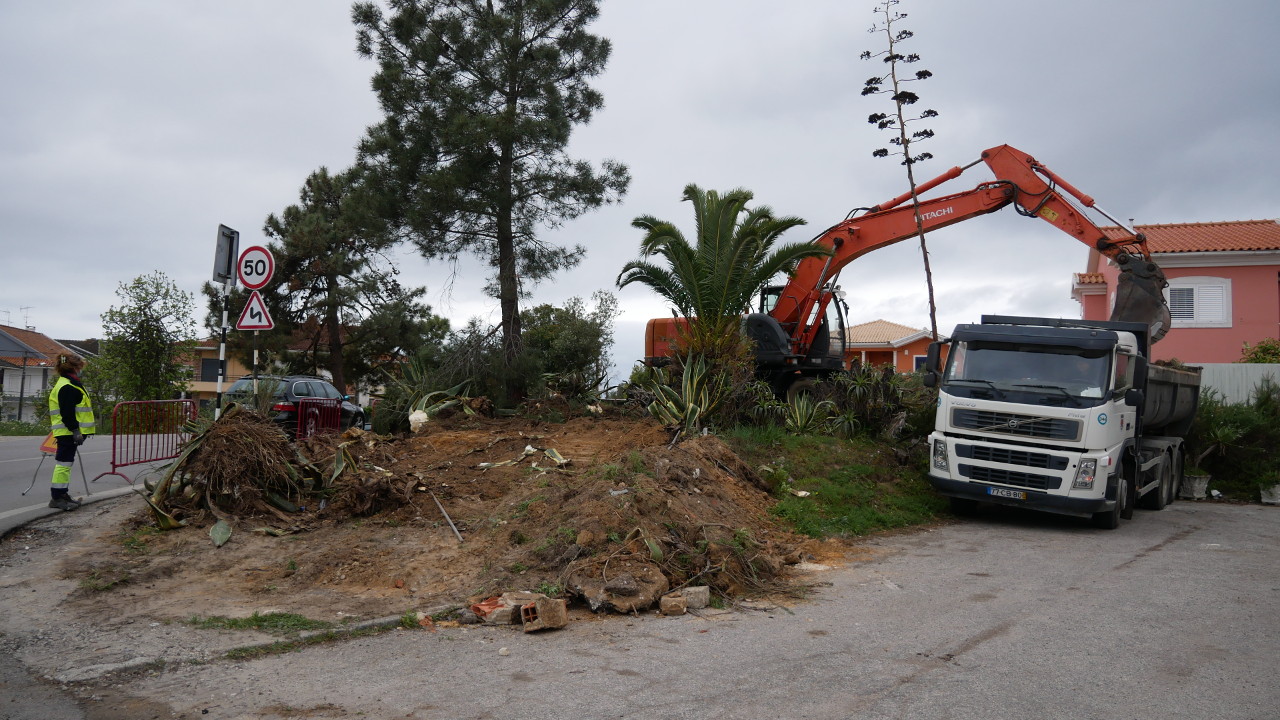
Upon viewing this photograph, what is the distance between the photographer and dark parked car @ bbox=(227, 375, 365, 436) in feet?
33.4

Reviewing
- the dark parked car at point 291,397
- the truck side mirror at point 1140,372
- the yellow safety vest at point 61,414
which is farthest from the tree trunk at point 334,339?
the truck side mirror at point 1140,372

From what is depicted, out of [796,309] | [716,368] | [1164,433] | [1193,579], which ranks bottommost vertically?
[1193,579]

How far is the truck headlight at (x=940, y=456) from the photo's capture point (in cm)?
1172

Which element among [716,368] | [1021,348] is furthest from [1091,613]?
[716,368]

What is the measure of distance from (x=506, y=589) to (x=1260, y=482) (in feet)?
47.3

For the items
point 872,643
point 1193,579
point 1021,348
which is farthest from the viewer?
point 1021,348

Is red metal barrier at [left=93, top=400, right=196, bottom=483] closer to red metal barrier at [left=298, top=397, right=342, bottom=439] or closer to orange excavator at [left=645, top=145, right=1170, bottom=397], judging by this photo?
red metal barrier at [left=298, top=397, right=342, bottom=439]

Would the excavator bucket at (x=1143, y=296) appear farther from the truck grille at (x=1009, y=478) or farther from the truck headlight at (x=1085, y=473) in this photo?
the truck grille at (x=1009, y=478)

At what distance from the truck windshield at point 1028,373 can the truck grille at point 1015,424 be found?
8.9 inches

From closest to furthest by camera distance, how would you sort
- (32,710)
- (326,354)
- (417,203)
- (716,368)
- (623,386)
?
(32,710) → (716,368) → (623,386) → (417,203) → (326,354)

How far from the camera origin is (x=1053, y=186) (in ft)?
52.5

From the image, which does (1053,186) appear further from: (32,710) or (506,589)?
(32,710)

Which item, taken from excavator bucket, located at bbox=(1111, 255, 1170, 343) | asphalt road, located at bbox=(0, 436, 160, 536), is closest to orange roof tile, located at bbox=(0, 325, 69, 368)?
asphalt road, located at bbox=(0, 436, 160, 536)

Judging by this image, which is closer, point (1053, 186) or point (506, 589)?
point (506, 589)
